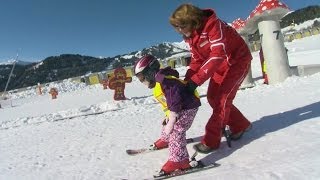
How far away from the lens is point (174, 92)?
14.2 ft

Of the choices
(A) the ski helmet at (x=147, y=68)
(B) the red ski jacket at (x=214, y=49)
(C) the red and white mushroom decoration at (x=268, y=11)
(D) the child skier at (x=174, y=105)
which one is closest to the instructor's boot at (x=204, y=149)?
(D) the child skier at (x=174, y=105)

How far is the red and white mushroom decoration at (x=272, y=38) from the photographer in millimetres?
10930

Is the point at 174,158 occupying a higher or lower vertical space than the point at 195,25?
lower

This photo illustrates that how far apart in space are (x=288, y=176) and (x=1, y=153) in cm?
487

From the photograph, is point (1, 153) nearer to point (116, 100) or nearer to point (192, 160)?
point (192, 160)

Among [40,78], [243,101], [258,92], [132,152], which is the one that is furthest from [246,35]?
[40,78]

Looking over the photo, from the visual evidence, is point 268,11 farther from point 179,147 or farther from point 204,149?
point 179,147

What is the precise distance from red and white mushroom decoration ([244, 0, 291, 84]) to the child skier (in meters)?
6.92

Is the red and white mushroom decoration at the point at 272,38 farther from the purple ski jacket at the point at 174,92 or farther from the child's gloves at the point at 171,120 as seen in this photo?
the child's gloves at the point at 171,120

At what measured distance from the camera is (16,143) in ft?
25.9

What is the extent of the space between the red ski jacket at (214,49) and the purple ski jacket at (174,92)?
0.17 meters

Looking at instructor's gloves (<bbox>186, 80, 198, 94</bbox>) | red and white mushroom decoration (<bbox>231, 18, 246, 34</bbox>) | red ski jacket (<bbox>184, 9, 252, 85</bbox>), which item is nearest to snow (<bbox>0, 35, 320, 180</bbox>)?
instructor's gloves (<bbox>186, 80, 198, 94</bbox>)

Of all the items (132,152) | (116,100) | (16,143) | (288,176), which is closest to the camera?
(288,176)

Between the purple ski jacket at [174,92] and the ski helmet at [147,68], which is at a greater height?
the ski helmet at [147,68]
